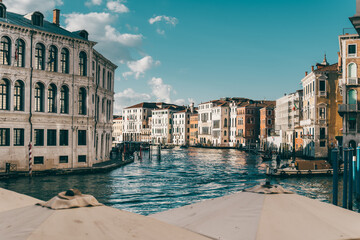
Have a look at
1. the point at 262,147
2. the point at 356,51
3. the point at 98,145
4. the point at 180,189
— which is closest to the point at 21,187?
the point at 180,189

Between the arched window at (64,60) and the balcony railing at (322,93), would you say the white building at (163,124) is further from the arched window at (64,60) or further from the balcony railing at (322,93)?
the arched window at (64,60)

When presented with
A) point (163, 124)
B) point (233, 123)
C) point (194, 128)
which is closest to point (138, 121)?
point (163, 124)

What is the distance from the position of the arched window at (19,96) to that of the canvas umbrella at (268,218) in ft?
70.1

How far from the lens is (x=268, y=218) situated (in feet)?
16.9

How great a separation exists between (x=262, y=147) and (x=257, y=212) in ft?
255

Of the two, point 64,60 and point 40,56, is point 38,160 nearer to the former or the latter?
point 40,56

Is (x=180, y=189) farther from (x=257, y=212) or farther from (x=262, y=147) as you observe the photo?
(x=262, y=147)

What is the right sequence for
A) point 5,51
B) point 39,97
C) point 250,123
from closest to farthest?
point 5,51, point 39,97, point 250,123

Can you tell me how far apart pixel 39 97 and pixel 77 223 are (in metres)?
23.9

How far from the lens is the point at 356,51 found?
118ft

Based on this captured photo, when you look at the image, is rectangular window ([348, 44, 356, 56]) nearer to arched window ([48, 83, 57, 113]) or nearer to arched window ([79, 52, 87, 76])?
arched window ([79, 52, 87, 76])

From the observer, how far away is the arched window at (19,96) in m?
25.2

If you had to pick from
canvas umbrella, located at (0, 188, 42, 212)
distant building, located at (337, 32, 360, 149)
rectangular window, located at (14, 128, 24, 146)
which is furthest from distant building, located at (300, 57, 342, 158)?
canvas umbrella, located at (0, 188, 42, 212)

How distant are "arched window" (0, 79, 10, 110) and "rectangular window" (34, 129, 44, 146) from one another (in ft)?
7.87
